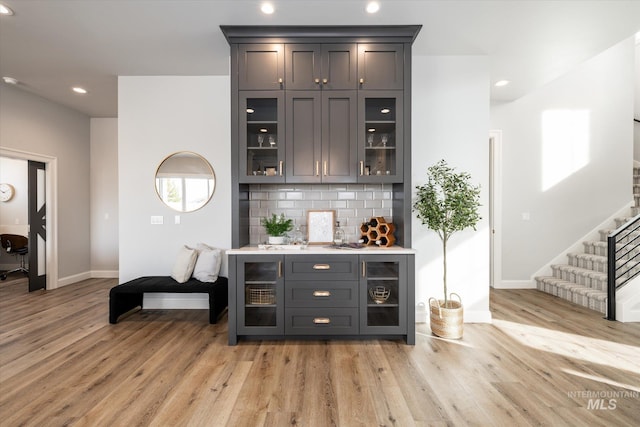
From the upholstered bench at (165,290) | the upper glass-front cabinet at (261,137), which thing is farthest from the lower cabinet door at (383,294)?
the upholstered bench at (165,290)

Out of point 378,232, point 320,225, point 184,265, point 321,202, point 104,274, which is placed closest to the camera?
point 378,232

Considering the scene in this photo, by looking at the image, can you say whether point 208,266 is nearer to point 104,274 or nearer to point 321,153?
point 321,153

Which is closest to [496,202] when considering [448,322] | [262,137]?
[448,322]

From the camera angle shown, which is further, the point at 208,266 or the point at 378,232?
the point at 208,266

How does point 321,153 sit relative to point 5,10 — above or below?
below

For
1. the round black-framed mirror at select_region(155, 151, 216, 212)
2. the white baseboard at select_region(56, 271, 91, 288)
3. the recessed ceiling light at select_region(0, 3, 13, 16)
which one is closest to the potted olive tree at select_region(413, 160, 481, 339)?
the round black-framed mirror at select_region(155, 151, 216, 212)

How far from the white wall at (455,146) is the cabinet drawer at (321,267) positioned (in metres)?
1.04

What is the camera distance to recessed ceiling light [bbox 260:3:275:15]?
102 inches

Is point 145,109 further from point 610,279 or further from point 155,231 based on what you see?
point 610,279

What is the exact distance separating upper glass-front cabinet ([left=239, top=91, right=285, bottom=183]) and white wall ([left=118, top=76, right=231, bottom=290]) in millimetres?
1081

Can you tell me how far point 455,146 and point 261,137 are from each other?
2.17 metres

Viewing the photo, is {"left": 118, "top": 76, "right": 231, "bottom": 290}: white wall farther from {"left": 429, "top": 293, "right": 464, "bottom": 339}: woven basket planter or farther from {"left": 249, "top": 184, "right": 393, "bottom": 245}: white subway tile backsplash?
{"left": 429, "top": 293, "right": 464, "bottom": 339}: woven basket planter

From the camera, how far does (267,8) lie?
262 centimetres

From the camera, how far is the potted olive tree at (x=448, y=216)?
3.01 meters
